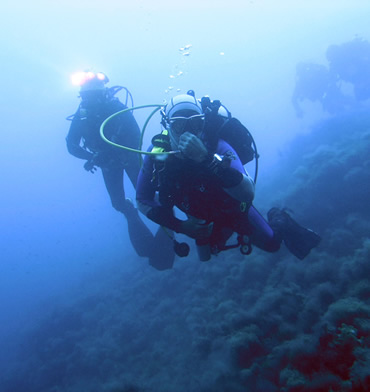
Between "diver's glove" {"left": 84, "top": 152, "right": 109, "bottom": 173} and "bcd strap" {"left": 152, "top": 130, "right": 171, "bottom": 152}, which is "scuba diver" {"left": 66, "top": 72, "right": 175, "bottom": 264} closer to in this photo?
"diver's glove" {"left": 84, "top": 152, "right": 109, "bottom": 173}

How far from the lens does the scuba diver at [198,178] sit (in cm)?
328

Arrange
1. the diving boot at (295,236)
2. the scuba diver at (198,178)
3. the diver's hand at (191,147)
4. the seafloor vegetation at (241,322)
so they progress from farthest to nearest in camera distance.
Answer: the diving boot at (295,236)
the seafloor vegetation at (241,322)
the scuba diver at (198,178)
the diver's hand at (191,147)

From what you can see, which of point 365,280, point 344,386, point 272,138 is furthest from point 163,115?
point 272,138

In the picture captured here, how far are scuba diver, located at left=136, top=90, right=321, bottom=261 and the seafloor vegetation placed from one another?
229 centimetres

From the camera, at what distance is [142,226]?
930cm

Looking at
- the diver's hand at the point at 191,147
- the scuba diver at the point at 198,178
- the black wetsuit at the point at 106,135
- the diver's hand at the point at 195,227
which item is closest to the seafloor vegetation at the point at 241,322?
the scuba diver at the point at 198,178

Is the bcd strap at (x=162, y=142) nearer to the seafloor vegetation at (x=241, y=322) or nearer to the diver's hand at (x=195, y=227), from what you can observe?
the diver's hand at (x=195, y=227)

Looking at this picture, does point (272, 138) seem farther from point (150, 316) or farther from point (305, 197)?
point (150, 316)

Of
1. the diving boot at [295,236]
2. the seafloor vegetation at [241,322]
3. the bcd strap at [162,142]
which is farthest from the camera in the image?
the diving boot at [295,236]

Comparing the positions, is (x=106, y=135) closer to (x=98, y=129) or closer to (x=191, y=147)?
(x=98, y=129)

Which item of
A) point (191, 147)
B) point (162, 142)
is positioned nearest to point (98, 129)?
point (162, 142)

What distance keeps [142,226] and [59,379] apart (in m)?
6.66

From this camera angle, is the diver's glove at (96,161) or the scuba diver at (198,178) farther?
the diver's glove at (96,161)

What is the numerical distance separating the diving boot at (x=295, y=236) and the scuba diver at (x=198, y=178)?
3.55ft
